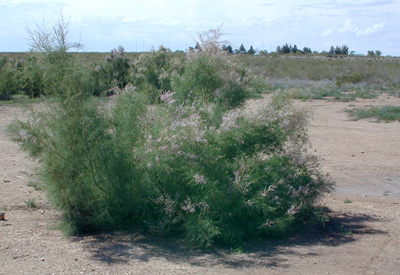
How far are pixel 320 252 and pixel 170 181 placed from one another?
2.51 m

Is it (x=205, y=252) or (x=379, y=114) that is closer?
(x=205, y=252)

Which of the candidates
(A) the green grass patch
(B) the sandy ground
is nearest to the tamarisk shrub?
(B) the sandy ground

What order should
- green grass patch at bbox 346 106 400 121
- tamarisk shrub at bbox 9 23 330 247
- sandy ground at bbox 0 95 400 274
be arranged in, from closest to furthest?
sandy ground at bbox 0 95 400 274, tamarisk shrub at bbox 9 23 330 247, green grass patch at bbox 346 106 400 121

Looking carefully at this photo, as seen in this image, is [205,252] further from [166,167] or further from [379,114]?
[379,114]

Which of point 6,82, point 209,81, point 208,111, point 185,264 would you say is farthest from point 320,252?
point 6,82

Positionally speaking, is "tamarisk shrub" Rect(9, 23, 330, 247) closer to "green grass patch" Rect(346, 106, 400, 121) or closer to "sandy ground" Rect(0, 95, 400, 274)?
"sandy ground" Rect(0, 95, 400, 274)

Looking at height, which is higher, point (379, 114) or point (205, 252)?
point (379, 114)

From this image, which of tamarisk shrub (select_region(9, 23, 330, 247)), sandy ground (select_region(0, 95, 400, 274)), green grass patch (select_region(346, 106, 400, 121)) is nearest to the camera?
sandy ground (select_region(0, 95, 400, 274))

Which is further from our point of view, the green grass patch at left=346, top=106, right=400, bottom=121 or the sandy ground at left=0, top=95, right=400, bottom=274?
the green grass patch at left=346, top=106, right=400, bottom=121

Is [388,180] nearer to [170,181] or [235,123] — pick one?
[235,123]

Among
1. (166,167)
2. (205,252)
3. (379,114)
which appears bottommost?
(205,252)

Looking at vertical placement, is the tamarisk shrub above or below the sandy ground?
above

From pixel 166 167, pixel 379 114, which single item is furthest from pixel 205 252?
pixel 379 114

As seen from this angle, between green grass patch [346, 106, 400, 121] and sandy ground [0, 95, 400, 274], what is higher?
green grass patch [346, 106, 400, 121]
